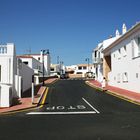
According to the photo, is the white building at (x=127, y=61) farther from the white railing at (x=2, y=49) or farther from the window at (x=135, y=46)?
the white railing at (x=2, y=49)

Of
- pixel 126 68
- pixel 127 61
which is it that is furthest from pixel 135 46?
pixel 126 68

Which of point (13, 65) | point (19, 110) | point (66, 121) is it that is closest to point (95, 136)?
point (66, 121)

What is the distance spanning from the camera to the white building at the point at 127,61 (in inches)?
1185

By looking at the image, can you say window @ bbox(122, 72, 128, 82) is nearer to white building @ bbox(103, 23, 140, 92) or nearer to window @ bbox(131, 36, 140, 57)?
white building @ bbox(103, 23, 140, 92)

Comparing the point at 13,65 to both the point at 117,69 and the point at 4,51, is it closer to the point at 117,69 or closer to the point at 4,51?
the point at 4,51

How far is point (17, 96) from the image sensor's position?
26.1 metres

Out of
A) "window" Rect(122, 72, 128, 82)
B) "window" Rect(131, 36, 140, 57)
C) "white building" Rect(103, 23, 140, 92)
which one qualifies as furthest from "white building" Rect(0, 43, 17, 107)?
"window" Rect(122, 72, 128, 82)

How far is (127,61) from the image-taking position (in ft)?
111

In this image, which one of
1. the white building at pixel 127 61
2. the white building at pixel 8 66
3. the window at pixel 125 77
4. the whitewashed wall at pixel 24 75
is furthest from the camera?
the window at pixel 125 77

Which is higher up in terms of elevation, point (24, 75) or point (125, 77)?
point (24, 75)

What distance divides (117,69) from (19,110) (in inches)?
855

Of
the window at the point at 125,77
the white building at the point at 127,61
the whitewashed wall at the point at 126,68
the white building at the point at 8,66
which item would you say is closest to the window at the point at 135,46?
the white building at the point at 127,61

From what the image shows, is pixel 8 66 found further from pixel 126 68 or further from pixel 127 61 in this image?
pixel 126 68

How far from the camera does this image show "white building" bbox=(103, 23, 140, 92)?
30.1 m
